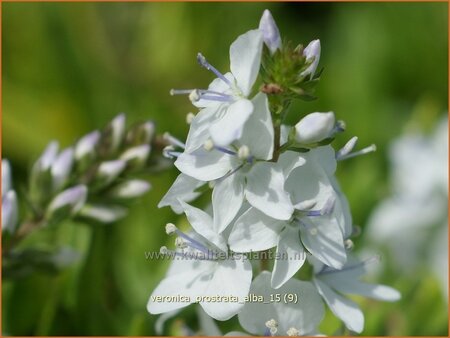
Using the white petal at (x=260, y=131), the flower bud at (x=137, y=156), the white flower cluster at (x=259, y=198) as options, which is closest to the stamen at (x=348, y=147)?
the white flower cluster at (x=259, y=198)

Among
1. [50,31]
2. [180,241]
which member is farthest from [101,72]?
[180,241]

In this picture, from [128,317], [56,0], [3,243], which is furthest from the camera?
[56,0]

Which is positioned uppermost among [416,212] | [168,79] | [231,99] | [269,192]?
[231,99]

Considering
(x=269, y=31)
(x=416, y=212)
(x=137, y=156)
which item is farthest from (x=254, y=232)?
(x=416, y=212)

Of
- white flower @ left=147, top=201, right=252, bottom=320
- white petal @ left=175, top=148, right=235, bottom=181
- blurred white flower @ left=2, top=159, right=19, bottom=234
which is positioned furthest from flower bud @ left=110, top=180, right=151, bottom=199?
white petal @ left=175, top=148, right=235, bottom=181

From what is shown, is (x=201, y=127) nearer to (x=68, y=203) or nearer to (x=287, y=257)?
(x=287, y=257)

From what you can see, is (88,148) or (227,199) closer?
(227,199)

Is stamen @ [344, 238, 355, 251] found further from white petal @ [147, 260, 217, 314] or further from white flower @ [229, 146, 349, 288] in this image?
white petal @ [147, 260, 217, 314]

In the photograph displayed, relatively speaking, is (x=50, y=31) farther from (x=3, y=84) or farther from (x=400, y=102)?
(x=400, y=102)
